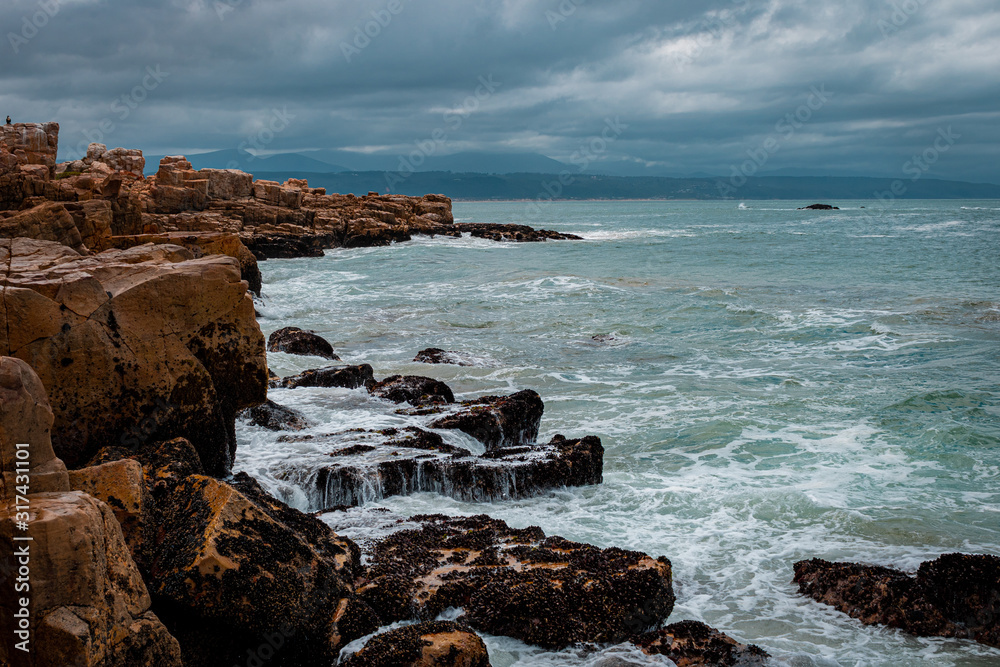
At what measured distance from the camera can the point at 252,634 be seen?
457 cm

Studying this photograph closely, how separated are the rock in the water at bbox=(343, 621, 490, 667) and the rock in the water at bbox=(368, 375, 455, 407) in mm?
6515

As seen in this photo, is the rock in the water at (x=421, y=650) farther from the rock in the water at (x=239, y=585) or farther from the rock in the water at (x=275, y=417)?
the rock in the water at (x=275, y=417)

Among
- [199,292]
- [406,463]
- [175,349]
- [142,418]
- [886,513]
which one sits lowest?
[886,513]

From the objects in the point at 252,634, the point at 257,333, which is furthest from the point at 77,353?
the point at 252,634

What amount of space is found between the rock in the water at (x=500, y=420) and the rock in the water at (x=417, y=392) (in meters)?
0.66

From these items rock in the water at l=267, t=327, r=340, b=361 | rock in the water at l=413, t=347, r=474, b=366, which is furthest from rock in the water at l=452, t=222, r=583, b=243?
rock in the water at l=267, t=327, r=340, b=361

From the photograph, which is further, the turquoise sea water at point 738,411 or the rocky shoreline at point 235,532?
the turquoise sea water at point 738,411

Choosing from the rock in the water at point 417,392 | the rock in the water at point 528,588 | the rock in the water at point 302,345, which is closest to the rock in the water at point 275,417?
the rock in the water at point 417,392

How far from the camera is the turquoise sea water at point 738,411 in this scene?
284 inches

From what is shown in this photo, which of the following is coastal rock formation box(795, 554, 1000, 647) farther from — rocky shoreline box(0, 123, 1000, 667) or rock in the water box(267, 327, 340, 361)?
rock in the water box(267, 327, 340, 361)

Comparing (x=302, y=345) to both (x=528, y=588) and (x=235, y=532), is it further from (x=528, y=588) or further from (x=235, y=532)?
(x=235, y=532)

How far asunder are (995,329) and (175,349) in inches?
788

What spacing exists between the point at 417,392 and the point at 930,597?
7293 mm

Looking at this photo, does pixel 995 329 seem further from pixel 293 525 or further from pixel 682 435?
pixel 293 525
